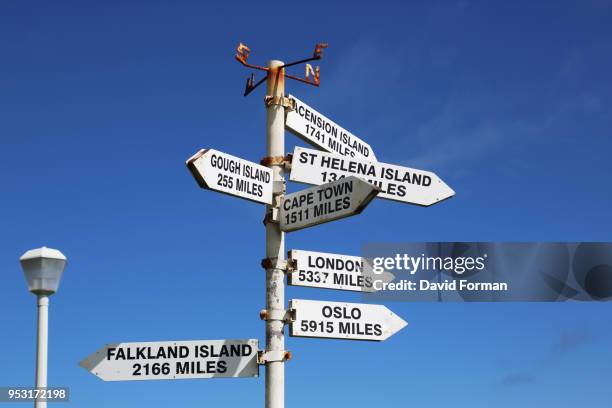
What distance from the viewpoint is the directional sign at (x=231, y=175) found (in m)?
9.03

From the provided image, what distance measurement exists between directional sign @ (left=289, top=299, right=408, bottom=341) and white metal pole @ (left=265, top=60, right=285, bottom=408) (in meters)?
0.16

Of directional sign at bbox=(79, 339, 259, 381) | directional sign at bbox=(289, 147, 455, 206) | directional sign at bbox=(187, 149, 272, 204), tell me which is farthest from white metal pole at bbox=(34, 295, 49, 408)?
directional sign at bbox=(289, 147, 455, 206)

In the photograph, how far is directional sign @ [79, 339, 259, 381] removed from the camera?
9430mm

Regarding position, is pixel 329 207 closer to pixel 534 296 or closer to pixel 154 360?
pixel 154 360

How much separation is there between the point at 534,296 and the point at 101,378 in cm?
541

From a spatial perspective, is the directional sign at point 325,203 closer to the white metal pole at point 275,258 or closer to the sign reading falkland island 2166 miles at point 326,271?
the white metal pole at point 275,258

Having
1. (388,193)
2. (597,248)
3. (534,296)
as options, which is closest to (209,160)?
(388,193)

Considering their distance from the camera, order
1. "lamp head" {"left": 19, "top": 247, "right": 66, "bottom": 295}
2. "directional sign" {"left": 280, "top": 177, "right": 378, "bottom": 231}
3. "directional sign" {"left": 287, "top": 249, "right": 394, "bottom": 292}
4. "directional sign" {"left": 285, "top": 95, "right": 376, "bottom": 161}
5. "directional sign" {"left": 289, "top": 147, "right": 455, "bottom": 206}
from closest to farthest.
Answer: "lamp head" {"left": 19, "top": 247, "right": 66, "bottom": 295}, "directional sign" {"left": 280, "top": 177, "right": 378, "bottom": 231}, "directional sign" {"left": 287, "top": 249, "right": 394, "bottom": 292}, "directional sign" {"left": 289, "top": 147, "right": 455, "bottom": 206}, "directional sign" {"left": 285, "top": 95, "right": 376, "bottom": 161}

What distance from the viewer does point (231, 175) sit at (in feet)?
30.5

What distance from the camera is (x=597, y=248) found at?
12742 millimetres

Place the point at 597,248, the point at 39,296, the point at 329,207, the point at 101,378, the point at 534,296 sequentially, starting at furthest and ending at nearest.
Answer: the point at 597,248 < the point at 534,296 < the point at 101,378 < the point at 329,207 < the point at 39,296

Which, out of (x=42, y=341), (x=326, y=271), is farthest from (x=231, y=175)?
(x=42, y=341)

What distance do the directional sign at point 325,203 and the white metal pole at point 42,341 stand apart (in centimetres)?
252

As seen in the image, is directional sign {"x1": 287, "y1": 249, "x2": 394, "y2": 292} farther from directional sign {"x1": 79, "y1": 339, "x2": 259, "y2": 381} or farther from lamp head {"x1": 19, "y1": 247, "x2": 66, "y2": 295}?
lamp head {"x1": 19, "y1": 247, "x2": 66, "y2": 295}
